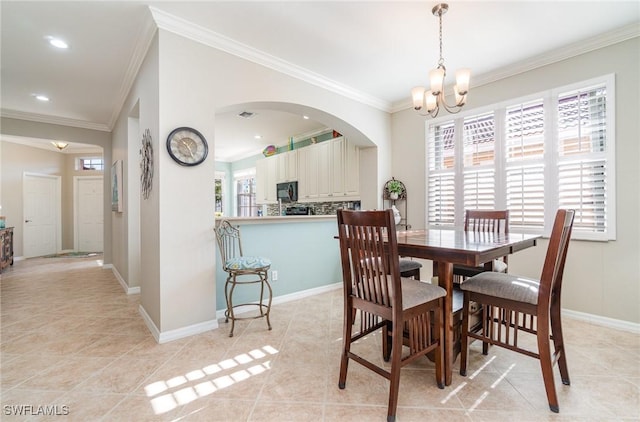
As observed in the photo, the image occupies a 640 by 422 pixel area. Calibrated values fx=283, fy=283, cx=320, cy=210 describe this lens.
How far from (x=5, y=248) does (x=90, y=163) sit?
304cm

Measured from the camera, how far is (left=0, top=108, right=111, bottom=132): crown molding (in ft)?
14.7

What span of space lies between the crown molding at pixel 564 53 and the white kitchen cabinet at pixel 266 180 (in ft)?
14.3

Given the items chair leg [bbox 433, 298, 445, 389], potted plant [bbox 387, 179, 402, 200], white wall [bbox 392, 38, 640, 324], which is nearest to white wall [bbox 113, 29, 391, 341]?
chair leg [bbox 433, 298, 445, 389]

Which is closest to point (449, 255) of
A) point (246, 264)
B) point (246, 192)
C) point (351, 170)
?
point (246, 264)

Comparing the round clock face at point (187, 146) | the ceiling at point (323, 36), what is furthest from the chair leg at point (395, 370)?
the ceiling at point (323, 36)

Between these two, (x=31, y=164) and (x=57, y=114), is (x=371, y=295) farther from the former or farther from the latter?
(x=31, y=164)

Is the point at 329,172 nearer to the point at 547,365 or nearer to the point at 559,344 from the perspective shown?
the point at 559,344

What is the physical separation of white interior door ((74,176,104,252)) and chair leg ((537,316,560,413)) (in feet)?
30.4

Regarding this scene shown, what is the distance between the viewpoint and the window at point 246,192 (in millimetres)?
8070

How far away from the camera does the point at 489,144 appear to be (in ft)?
11.3

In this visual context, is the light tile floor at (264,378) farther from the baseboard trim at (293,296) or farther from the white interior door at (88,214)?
the white interior door at (88,214)

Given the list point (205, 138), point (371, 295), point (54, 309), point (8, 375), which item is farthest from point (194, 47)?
point (54, 309)

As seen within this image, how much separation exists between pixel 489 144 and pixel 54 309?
5408 mm

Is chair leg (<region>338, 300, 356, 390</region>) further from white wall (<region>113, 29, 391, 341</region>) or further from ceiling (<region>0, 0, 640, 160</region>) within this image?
ceiling (<region>0, 0, 640, 160</region>)
